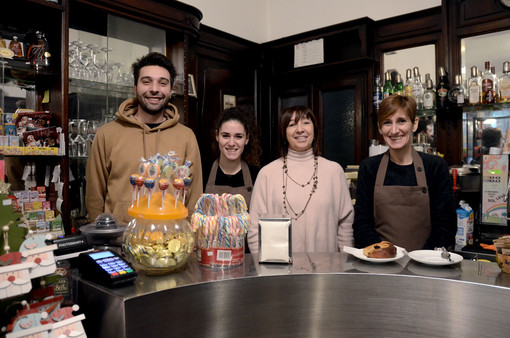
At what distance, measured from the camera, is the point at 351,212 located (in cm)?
209

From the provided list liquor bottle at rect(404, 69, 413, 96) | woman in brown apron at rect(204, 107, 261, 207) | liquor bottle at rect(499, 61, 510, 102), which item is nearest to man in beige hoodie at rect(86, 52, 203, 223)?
woman in brown apron at rect(204, 107, 261, 207)

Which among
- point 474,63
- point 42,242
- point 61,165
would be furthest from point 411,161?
point 61,165

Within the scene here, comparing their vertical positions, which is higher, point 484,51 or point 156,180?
point 484,51

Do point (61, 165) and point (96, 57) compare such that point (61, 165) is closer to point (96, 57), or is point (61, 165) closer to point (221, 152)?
point (96, 57)

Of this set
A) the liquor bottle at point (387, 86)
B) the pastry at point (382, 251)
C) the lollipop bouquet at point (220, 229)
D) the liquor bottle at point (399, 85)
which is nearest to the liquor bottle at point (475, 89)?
the liquor bottle at point (399, 85)

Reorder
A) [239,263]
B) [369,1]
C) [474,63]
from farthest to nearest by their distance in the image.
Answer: [369,1] < [474,63] < [239,263]

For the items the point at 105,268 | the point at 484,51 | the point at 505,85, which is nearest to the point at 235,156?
the point at 105,268

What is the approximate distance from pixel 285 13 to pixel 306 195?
312cm

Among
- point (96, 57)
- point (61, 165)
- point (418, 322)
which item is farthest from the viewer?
point (96, 57)

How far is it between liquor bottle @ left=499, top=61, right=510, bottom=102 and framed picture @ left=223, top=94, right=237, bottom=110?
2.33m

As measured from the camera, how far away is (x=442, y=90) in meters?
3.12

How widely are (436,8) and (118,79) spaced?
2505 mm

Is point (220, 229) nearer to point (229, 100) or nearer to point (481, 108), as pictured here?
point (481, 108)

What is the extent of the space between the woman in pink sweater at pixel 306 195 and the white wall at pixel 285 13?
222 centimetres
